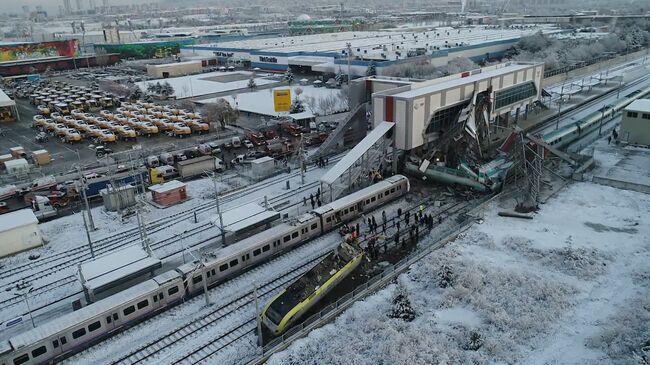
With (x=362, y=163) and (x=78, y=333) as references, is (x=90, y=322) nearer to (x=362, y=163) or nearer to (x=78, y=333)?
(x=78, y=333)

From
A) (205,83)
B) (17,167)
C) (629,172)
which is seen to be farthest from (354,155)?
(205,83)

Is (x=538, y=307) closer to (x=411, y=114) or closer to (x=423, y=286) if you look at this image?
(x=423, y=286)

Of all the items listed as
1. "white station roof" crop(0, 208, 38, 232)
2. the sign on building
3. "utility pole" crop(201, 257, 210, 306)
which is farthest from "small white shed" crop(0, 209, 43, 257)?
the sign on building

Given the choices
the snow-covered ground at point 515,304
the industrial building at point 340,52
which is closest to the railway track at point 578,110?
the snow-covered ground at point 515,304

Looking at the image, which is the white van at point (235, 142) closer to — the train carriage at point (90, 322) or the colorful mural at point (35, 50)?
the train carriage at point (90, 322)

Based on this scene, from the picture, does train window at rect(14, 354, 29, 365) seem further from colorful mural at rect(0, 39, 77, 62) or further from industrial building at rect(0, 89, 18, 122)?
colorful mural at rect(0, 39, 77, 62)

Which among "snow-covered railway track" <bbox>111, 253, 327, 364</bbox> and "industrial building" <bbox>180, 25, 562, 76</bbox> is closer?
"snow-covered railway track" <bbox>111, 253, 327, 364</bbox>
